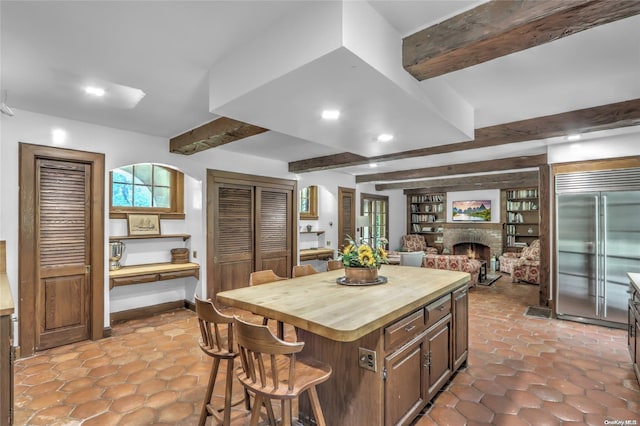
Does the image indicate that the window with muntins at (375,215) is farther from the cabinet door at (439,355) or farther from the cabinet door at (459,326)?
the cabinet door at (439,355)

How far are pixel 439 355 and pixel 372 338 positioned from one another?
3.33 ft

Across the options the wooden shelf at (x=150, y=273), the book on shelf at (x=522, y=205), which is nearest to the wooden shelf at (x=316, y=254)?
the wooden shelf at (x=150, y=273)

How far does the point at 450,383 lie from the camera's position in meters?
2.72

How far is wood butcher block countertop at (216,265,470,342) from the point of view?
1.65 m

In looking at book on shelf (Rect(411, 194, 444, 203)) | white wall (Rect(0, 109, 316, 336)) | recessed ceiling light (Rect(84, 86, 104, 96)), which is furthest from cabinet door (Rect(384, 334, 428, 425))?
book on shelf (Rect(411, 194, 444, 203))

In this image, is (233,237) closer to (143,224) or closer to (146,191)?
(143,224)

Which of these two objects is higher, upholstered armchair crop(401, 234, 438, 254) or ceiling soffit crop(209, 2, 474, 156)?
ceiling soffit crop(209, 2, 474, 156)

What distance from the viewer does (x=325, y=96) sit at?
6.93 feet

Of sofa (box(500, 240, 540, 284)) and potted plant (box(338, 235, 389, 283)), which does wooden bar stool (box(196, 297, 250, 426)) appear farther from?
sofa (box(500, 240, 540, 284))

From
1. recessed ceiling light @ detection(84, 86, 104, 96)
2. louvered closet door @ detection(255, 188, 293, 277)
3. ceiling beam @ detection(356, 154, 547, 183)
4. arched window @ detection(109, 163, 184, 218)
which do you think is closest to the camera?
recessed ceiling light @ detection(84, 86, 104, 96)

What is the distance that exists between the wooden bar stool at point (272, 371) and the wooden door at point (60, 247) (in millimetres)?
2948

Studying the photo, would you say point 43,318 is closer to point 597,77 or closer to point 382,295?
point 382,295

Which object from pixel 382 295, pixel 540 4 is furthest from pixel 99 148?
pixel 540 4

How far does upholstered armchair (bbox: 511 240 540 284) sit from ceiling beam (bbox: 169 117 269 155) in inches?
260
